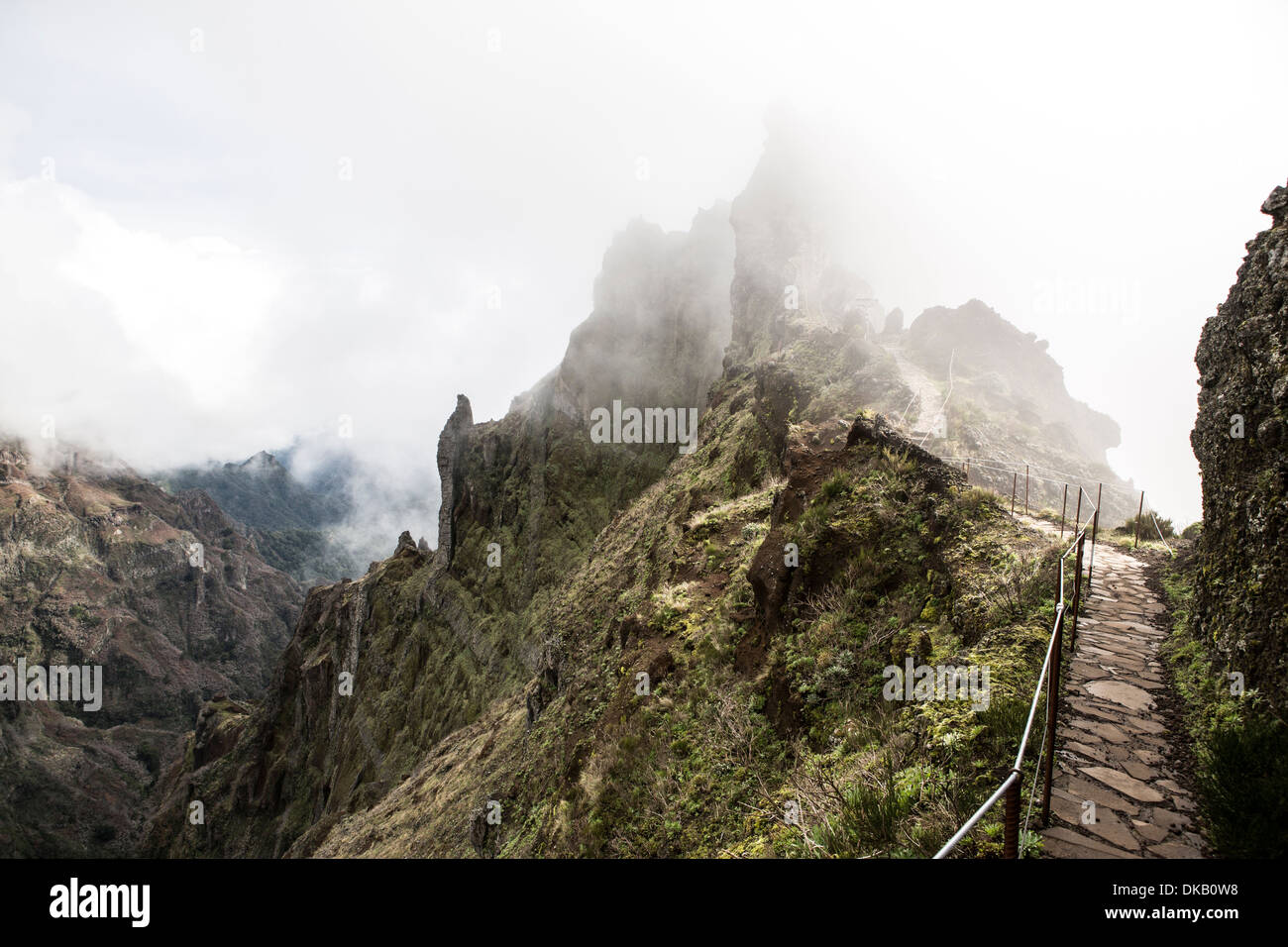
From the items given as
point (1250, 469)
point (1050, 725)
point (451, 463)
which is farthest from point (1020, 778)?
point (451, 463)

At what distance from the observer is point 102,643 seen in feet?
535

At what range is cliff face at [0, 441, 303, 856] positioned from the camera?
382 feet

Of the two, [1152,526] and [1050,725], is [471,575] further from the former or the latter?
[1050,725]

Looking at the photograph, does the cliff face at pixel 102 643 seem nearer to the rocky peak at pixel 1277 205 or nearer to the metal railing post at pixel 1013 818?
the metal railing post at pixel 1013 818

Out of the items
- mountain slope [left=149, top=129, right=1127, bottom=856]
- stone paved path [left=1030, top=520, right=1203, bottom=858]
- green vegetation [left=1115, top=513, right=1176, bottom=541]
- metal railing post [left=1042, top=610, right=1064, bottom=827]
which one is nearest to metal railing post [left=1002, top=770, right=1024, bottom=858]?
metal railing post [left=1042, top=610, right=1064, bottom=827]

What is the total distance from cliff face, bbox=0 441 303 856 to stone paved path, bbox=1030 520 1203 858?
15771cm

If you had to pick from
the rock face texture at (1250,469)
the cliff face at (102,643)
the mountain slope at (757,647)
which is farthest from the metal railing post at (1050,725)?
the cliff face at (102,643)

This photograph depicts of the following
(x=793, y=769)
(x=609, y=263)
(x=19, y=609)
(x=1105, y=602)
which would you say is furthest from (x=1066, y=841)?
(x=19, y=609)

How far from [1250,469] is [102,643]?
738ft

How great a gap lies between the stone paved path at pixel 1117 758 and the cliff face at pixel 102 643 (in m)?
158

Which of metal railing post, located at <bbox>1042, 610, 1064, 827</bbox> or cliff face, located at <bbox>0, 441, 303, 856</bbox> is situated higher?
metal railing post, located at <bbox>1042, 610, 1064, 827</bbox>

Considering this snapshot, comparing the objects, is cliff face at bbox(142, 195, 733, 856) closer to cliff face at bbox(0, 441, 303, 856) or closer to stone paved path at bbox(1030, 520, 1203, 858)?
stone paved path at bbox(1030, 520, 1203, 858)

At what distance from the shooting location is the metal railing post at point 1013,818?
111 inches
